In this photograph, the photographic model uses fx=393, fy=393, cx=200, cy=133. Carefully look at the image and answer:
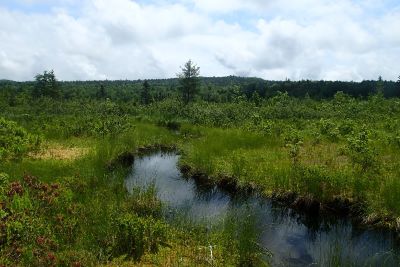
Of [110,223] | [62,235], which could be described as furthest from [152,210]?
[62,235]

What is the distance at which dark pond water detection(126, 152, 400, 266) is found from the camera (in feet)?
28.1

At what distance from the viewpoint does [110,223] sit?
835 centimetres

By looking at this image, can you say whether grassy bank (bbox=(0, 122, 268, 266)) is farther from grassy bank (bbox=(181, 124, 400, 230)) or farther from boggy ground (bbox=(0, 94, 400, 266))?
grassy bank (bbox=(181, 124, 400, 230))

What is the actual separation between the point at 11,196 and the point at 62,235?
1.50 meters

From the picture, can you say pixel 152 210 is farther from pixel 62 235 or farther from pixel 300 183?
pixel 300 183

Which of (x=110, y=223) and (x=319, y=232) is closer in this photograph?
(x=110, y=223)

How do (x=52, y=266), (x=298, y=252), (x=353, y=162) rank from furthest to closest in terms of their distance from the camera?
(x=353, y=162), (x=298, y=252), (x=52, y=266)

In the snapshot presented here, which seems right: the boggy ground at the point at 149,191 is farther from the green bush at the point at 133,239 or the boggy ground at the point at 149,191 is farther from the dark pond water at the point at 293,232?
the dark pond water at the point at 293,232

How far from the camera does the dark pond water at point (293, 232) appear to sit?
8.58m

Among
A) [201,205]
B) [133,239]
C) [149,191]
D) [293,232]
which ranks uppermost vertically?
[149,191]

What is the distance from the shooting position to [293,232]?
34.3 feet

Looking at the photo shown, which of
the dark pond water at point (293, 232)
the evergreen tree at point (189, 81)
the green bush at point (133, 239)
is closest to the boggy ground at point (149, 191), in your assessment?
the green bush at point (133, 239)

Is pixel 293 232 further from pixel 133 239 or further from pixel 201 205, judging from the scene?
pixel 133 239

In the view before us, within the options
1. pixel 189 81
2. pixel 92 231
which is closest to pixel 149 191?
pixel 92 231
